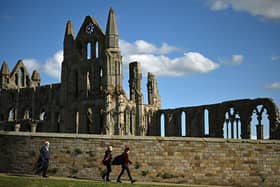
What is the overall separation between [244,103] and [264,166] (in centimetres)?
2458

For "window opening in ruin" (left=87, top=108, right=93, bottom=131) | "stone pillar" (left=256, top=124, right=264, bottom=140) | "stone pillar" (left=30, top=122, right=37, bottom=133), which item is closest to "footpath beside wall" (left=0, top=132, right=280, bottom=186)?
"stone pillar" (left=256, top=124, right=264, bottom=140)

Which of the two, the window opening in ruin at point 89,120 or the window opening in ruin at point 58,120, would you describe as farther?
the window opening in ruin at point 58,120

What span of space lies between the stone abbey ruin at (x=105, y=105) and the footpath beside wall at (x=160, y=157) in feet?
74.5

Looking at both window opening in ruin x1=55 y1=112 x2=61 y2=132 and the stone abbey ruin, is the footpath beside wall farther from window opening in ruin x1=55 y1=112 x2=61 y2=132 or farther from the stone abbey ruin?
window opening in ruin x1=55 y1=112 x2=61 y2=132

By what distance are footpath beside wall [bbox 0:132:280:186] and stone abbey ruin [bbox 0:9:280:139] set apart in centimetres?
2271

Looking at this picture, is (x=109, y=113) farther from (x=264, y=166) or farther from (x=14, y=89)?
(x=264, y=166)

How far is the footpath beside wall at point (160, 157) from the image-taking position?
81.7 ft

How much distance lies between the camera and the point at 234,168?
1044 inches

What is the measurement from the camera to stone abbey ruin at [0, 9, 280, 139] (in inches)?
2116

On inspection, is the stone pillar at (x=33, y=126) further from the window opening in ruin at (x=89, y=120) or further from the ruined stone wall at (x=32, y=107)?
the window opening in ruin at (x=89, y=120)

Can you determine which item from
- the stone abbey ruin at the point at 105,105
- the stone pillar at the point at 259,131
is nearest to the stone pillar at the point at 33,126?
the stone abbey ruin at the point at 105,105

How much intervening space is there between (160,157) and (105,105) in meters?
29.0

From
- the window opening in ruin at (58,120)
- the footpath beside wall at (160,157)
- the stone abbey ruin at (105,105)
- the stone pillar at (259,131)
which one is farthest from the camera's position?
the window opening in ruin at (58,120)

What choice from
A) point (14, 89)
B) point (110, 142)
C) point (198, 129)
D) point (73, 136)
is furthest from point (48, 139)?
point (14, 89)
